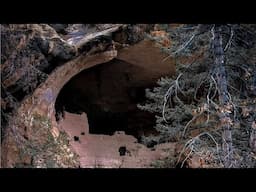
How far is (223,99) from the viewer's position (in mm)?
4227

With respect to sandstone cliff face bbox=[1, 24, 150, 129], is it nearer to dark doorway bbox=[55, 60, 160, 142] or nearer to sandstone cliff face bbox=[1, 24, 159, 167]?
sandstone cliff face bbox=[1, 24, 159, 167]

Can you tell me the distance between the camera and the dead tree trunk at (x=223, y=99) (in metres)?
4.07

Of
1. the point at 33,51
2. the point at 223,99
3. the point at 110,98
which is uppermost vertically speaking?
the point at 33,51

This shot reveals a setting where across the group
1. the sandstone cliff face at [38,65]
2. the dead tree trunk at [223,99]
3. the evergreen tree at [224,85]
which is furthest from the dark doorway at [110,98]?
the dead tree trunk at [223,99]

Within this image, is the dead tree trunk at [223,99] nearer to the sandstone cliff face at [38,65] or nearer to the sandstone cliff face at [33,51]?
the sandstone cliff face at [38,65]

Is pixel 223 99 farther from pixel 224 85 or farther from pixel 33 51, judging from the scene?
pixel 33 51

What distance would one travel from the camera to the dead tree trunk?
13.3 feet

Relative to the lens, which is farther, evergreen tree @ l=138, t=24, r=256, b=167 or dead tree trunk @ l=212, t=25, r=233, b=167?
evergreen tree @ l=138, t=24, r=256, b=167

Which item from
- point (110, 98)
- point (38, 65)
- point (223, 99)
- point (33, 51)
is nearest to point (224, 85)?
point (223, 99)

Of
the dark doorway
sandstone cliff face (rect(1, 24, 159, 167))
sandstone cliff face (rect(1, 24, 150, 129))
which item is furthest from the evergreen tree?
the dark doorway

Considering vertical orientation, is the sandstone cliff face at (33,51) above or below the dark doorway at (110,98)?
above
